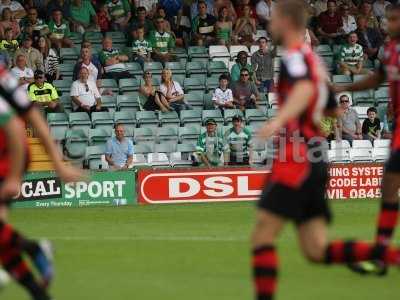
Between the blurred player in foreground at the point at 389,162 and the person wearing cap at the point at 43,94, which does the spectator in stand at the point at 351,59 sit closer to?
the person wearing cap at the point at 43,94

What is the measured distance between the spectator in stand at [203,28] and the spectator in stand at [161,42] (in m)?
0.65

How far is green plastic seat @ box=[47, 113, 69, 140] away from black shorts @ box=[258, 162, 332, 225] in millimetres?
12518

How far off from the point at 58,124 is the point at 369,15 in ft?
25.0

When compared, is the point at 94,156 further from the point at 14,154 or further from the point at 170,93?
the point at 14,154

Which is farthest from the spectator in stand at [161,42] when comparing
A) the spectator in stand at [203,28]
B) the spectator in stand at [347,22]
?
the spectator in stand at [347,22]

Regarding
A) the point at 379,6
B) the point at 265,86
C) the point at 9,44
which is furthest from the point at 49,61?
the point at 379,6

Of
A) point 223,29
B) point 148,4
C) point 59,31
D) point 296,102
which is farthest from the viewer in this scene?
point 148,4

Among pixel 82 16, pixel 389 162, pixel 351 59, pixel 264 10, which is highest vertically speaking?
pixel 264 10

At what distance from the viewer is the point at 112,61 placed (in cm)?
2155

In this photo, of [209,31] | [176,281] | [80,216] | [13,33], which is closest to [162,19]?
[209,31]

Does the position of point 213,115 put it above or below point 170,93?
below

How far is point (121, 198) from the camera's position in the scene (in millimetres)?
18359

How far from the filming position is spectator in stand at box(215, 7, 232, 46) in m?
22.9

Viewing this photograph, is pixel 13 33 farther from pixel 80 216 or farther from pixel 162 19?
pixel 80 216
